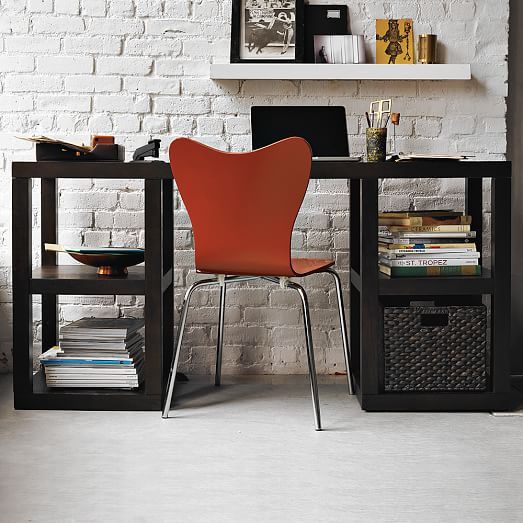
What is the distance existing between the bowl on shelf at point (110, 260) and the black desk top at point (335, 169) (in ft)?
0.91

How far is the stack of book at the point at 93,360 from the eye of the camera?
2.81 meters

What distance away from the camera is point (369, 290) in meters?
2.74

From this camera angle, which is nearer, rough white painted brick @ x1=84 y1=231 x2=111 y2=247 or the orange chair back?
the orange chair back

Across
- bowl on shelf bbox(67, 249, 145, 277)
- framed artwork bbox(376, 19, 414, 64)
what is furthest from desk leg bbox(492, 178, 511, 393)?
bowl on shelf bbox(67, 249, 145, 277)

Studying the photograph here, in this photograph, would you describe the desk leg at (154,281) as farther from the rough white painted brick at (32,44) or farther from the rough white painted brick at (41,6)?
the rough white painted brick at (41,6)

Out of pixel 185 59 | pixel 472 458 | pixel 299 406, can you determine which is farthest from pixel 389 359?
pixel 185 59

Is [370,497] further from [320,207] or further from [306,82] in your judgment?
[306,82]

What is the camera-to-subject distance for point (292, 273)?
2568mm

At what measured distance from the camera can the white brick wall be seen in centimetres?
326

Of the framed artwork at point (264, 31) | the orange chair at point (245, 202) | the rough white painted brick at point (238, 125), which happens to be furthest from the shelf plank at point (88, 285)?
the framed artwork at point (264, 31)

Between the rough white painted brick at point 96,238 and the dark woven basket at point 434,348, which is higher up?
the rough white painted brick at point 96,238

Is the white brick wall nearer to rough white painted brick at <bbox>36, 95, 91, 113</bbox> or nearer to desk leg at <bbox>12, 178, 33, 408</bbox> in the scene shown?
rough white painted brick at <bbox>36, 95, 91, 113</bbox>

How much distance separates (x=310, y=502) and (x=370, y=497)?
15cm

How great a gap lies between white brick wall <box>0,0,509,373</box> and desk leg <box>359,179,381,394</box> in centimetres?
59
